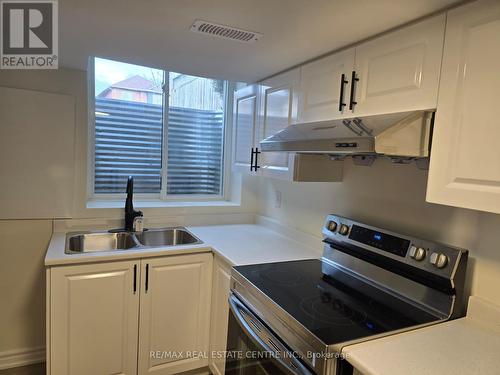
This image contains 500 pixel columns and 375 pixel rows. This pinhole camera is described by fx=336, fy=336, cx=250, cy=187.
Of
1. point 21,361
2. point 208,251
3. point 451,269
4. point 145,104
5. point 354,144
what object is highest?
point 145,104

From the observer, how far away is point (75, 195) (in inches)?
90.3

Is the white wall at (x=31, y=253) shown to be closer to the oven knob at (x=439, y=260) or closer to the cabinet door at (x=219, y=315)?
the cabinet door at (x=219, y=315)

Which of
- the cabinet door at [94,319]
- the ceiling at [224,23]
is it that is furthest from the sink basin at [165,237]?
the ceiling at [224,23]

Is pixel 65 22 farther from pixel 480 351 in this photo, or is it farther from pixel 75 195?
pixel 480 351

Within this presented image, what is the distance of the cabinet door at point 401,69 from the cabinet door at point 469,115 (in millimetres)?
46

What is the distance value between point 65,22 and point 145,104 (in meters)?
1.29

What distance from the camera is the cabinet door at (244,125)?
2354 mm

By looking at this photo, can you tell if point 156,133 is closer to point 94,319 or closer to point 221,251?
point 221,251

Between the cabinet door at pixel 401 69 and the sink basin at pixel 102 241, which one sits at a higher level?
the cabinet door at pixel 401 69

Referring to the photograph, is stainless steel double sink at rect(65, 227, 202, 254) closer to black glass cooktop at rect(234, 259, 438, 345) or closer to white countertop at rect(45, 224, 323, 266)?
white countertop at rect(45, 224, 323, 266)

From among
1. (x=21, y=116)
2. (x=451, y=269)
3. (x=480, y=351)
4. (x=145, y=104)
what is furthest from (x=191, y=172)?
(x=480, y=351)

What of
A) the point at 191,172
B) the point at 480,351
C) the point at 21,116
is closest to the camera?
the point at 480,351

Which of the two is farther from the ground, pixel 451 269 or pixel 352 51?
pixel 352 51

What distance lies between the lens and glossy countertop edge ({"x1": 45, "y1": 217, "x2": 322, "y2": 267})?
1.79 m
